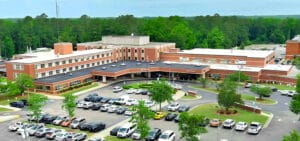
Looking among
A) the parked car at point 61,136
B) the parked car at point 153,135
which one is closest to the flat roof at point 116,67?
the parked car at point 61,136

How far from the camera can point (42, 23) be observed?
438 ft

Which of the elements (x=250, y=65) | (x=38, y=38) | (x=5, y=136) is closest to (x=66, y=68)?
(x=5, y=136)

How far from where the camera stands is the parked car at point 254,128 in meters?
39.1

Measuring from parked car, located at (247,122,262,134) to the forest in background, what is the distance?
201ft

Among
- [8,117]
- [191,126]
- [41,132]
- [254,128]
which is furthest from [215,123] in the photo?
[8,117]

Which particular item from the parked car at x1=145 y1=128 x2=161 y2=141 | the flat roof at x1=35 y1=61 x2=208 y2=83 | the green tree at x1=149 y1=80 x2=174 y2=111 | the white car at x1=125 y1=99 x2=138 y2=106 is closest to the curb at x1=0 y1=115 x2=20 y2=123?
the flat roof at x1=35 y1=61 x2=208 y2=83

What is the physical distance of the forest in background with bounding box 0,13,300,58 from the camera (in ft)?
343

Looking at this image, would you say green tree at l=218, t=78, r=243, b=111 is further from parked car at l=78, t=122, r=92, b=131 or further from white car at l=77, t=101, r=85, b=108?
white car at l=77, t=101, r=85, b=108

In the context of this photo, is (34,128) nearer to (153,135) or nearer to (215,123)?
(153,135)

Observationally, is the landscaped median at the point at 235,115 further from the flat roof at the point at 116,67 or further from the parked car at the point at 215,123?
the flat roof at the point at 116,67

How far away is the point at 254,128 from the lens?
129ft

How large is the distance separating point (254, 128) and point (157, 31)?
66.2 meters

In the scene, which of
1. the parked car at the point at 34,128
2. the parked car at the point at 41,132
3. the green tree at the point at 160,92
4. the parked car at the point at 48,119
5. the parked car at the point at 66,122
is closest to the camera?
the parked car at the point at 41,132

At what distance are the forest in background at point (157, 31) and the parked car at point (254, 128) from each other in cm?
6137
